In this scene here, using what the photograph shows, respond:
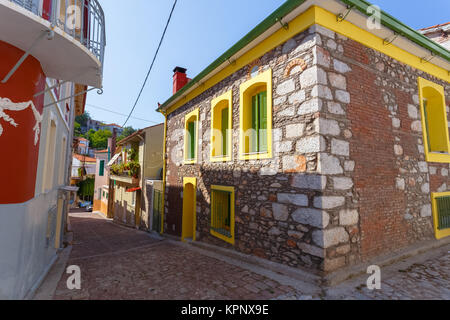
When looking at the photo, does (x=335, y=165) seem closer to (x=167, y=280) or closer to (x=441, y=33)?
(x=167, y=280)

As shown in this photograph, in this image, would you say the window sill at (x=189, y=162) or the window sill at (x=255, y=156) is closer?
the window sill at (x=255, y=156)

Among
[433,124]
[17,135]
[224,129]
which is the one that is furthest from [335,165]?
[17,135]

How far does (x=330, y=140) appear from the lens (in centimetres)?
383

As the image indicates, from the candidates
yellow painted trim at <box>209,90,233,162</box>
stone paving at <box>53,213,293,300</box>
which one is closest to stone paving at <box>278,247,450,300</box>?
stone paving at <box>53,213,293,300</box>

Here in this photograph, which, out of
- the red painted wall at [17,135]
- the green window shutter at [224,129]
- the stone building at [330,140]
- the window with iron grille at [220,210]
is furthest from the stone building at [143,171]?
the red painted wall at [17,135]

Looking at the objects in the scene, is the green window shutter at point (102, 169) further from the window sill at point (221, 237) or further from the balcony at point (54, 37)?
the balcony at point (54, 37)

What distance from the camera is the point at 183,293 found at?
3486 millimetres

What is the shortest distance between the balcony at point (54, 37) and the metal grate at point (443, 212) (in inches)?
313

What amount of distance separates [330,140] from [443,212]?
429 cm

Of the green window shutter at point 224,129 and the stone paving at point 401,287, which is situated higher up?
the green window shutter at point 224,129

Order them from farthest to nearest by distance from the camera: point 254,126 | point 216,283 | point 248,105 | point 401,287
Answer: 1. point 248,105
2. point 254,126
3. point 216,283
4. point 401,287

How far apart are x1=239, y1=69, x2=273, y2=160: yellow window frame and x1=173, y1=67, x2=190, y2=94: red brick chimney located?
17.1 feet

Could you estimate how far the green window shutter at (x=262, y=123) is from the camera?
16.4ft
